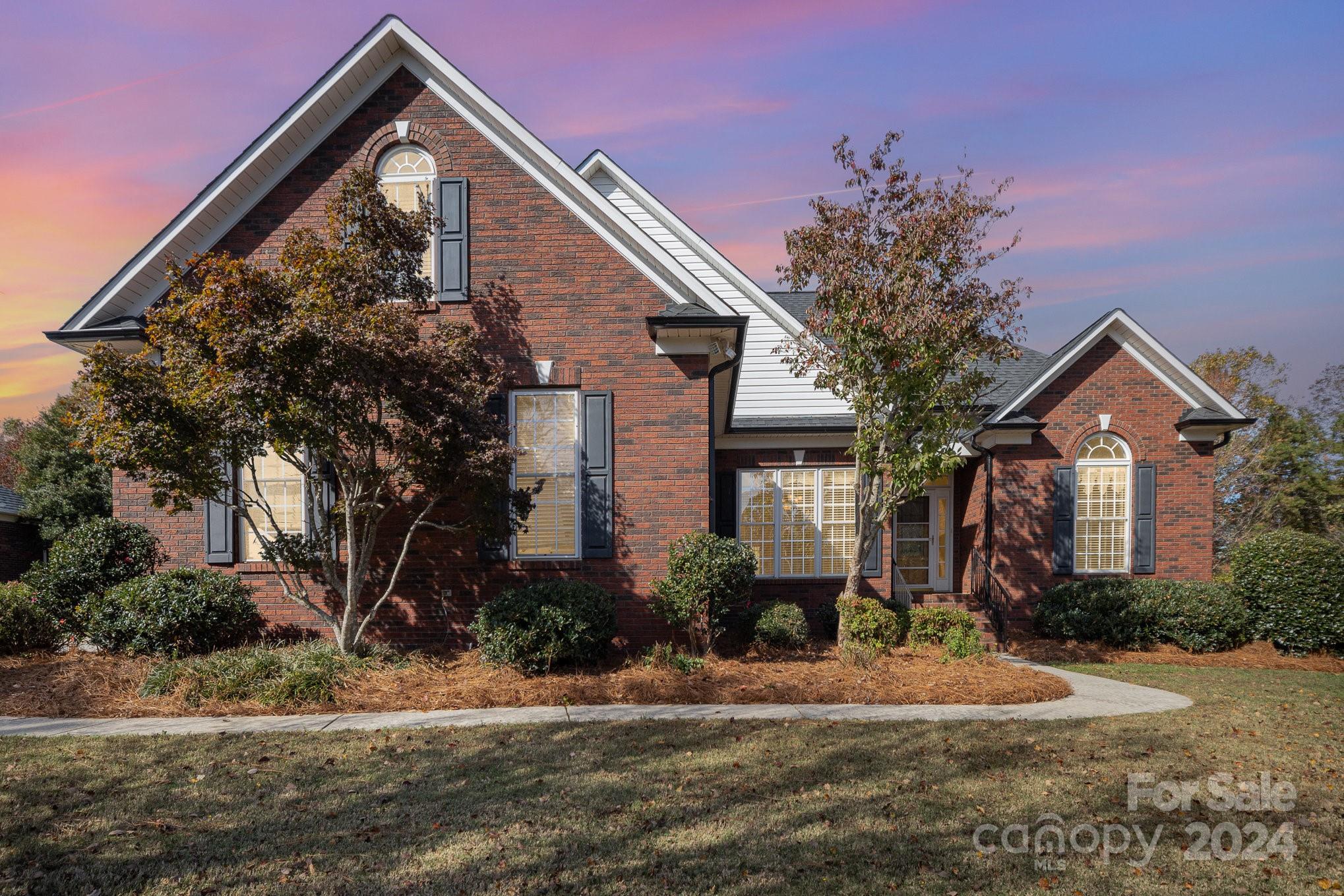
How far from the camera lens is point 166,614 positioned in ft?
30.9

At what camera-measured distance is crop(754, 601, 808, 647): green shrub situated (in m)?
10.8

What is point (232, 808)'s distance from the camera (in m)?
5.07

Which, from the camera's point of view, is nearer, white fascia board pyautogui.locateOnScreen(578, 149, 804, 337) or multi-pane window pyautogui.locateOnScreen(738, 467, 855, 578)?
multi-pane window pyautogui.locateOnScreen(738, 467, 855, 578)

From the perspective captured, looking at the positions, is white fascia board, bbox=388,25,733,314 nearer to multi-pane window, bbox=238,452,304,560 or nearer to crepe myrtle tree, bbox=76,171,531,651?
crepe myrtle tree, bbox=76,171,531,651

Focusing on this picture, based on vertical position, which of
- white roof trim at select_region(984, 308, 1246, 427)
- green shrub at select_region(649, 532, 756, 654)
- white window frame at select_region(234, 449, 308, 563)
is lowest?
green shrub at select_region(649, 532, 756, 654)

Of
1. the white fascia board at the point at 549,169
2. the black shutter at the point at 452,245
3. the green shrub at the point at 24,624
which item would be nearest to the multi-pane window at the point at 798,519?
the white fascia board at the point at 549,169

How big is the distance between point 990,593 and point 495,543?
9220mm

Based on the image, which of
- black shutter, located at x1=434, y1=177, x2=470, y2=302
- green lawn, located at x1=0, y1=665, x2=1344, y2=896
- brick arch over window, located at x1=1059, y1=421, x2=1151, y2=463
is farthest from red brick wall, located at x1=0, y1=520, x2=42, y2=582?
brick arch over window, located at x1=1059, y1=421, x2=1151, y2=463

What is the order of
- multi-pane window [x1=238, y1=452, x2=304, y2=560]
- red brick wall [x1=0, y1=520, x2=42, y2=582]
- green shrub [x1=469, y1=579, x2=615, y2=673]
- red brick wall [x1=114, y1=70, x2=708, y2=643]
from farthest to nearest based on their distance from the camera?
red brick wall [x1=0, y1=520, x2=42, y2=582], multi-pane window [x1=238, y1=452, x2=304, y2=560], red brick wall [x1=114, y1=70, x2=708, y2=643], green shrub [x1=469, y1=579, x2=615, y2=673]

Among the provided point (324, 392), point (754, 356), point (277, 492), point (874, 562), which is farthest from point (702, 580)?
point (754, 356)

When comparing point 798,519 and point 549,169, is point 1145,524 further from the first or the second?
point 549,169

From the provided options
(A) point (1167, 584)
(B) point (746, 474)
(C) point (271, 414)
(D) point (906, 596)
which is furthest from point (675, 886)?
(A) point (1167, 584)

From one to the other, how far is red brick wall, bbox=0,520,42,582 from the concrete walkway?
676 inches

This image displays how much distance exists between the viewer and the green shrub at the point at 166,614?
30.8ft
